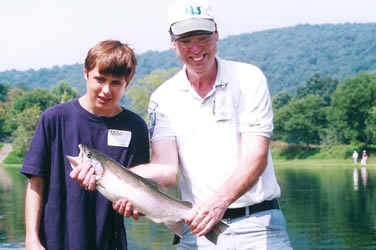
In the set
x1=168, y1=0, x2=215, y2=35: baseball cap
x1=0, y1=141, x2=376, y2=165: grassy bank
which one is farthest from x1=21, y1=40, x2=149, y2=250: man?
x1=0, y1=141, x2=376, y2=165: grassy bank

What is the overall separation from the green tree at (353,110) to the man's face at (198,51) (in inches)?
2946

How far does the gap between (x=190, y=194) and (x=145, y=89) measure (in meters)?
96.6

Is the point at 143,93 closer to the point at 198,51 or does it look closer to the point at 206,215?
the point at 198,51

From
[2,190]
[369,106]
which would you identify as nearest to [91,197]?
[2,190]

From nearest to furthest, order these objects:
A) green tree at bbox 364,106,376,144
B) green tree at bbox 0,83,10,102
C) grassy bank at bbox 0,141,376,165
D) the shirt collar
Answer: the shirt collar → green tree at bbox 364,106,376,144 → grassy bank at bbox 0,141,376,165 → green tree at bbox 0,83,10,102

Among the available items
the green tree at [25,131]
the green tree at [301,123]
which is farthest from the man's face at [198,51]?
the green tree at [301,123]

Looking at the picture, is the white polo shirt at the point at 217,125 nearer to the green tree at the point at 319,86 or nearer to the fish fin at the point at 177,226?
the fish fin at the point at 177,226

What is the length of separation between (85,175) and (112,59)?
1.11m

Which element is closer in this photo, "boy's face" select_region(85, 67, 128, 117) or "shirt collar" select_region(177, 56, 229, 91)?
"boy's face" select_region(85, 67, 128, 117)

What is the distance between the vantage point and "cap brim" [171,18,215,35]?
193 inches

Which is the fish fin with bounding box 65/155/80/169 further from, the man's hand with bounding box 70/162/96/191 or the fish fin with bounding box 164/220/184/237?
the fish fin with bounding box 164/220/184/237

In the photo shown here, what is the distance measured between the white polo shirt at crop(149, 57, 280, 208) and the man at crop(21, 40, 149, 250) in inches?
16.0

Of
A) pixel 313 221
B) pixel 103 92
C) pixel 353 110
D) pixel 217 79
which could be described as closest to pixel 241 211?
pixel 217 79

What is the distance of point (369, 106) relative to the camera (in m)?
79.9
